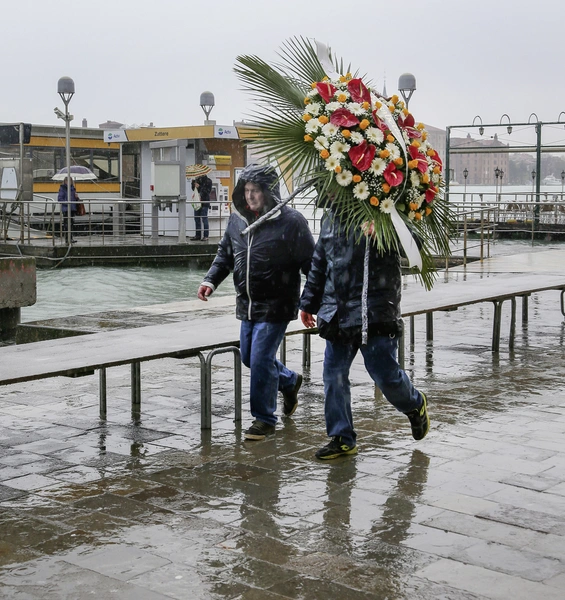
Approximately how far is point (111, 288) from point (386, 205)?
1583 centimetres

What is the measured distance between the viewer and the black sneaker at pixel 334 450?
5.89 meters

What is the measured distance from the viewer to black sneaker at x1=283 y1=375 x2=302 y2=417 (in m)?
7.05

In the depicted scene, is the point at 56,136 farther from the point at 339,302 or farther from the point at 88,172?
the point at 339,302

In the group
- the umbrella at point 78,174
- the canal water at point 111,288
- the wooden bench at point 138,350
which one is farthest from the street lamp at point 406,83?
the wooden bench at point 138,350

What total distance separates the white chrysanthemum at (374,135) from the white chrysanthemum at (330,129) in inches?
6.4

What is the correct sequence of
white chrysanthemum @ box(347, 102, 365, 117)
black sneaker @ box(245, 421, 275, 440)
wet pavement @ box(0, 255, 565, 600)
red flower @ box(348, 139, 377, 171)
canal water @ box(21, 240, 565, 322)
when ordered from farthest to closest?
canal water @ box(21, 240, 565, 322), black sneaker @ box(245, 421, 275, 440), white chrysanthemum @ box(347, 102, 365, 117), red flower @ box(348, 139, 377, 171), wet pavement @ box(0, 255, 565, 600)

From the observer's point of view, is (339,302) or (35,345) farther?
(35,345)

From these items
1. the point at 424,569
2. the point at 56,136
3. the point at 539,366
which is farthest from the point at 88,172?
the point at 424,569

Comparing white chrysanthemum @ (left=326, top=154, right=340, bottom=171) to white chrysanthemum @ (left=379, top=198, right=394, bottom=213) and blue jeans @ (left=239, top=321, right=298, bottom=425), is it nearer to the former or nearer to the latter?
white chrysanthemum @ (left=379, top=198, right=394, bottom=213)

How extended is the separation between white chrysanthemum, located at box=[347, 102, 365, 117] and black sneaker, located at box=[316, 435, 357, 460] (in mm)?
1750

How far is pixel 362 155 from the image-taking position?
5559 millimetres

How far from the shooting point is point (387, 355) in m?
5.73

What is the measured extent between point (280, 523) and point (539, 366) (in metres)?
4.85

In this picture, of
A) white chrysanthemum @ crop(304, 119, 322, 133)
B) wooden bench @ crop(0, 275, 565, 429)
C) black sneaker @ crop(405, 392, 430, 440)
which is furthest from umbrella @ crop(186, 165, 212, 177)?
white chrysanthemum @ crop(304, 119, 322, 133)
